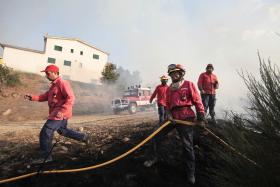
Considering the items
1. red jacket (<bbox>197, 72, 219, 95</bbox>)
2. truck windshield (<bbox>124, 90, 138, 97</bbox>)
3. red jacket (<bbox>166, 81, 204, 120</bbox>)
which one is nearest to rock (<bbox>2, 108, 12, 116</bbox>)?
truck windshield (<bbox>124, 90, 138, 97</bbox>)

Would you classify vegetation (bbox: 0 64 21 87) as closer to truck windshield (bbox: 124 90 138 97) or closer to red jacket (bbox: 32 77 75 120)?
truck windshield (bbox: 124 90 138 97)

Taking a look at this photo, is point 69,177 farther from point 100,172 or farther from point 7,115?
point 7,115

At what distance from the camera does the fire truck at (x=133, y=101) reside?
21.1m

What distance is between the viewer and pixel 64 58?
3622 centimetres

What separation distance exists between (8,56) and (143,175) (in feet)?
106

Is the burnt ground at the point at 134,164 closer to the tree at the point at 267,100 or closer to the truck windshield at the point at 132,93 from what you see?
the tree at the point at 267,100

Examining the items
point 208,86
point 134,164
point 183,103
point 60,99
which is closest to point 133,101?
point 208,86

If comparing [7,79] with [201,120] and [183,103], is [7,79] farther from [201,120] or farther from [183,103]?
[201,120]

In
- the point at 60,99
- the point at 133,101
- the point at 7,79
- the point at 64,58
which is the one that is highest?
the point at 64,58

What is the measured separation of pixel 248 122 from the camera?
3.17 m

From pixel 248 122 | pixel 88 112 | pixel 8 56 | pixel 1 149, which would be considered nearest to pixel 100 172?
pixel 248 122

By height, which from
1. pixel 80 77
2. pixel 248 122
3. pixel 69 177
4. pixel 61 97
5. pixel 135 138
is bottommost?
pixel 69 177

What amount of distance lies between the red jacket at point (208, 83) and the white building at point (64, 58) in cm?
2951

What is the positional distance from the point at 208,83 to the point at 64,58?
31269 millimetres
